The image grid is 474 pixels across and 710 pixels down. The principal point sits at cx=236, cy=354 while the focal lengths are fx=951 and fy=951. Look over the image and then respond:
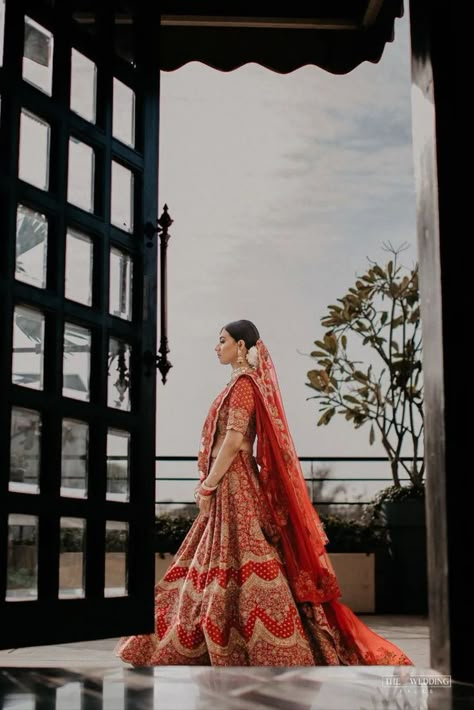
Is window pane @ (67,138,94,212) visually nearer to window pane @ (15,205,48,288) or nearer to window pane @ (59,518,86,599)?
window pane @ (15,205,48,288)

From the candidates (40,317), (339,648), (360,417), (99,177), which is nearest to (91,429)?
(40,317)

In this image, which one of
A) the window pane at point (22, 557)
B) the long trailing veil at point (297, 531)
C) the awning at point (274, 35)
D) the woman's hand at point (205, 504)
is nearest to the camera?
the window pane at point (22, 557)

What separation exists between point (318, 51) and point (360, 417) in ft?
12.9

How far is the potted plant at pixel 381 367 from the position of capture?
7301mm

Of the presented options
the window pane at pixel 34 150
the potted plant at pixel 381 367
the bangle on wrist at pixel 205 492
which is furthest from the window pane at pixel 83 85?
the potted plant at pixel 381 367

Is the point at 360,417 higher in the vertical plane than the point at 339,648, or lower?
higher

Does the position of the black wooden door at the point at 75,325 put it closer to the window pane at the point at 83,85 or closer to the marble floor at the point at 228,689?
the window pane at the point at 83,85

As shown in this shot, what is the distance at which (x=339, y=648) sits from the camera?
397 cm

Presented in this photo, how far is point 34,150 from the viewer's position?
8.43ft

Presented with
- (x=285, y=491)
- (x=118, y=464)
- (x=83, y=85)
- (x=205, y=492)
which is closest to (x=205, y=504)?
(x=205, y=492)

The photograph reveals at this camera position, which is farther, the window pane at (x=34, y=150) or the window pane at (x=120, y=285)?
the window pane at (x=120, y=285)

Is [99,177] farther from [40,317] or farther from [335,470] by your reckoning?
[335,470]

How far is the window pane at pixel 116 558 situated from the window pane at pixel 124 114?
1.15m

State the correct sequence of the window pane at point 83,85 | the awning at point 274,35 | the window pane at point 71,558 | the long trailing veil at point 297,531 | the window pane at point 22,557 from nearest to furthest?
the window pane at point 22,557 < the window pane at point 71,558 < the window pane at point 83,85 < the awning at point 274,35 < the long trailing veil at point 297,531
